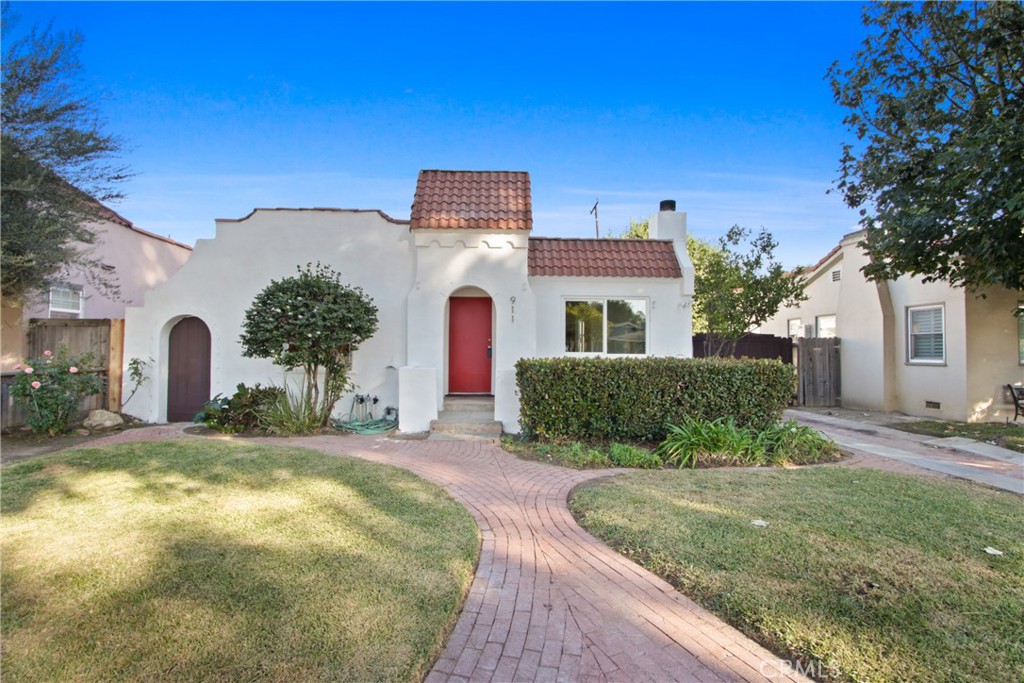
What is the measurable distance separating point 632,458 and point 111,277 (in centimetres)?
1280

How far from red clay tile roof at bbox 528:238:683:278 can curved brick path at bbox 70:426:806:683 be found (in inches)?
273

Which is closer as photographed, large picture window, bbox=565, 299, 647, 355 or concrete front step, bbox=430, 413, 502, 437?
concrete front step, bbox=430, 413, 502, 437

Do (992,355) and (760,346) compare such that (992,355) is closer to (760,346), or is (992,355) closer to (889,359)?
(889,359)

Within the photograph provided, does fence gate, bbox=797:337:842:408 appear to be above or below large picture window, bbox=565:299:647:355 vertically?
below

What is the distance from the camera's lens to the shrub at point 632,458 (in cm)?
734

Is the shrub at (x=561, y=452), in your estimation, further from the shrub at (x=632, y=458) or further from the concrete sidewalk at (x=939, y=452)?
the concrete sidewalk at (x=939, y=452)

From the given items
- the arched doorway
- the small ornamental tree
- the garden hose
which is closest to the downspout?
the garden hose

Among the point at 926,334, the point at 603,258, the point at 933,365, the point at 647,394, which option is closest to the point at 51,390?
the point at 647,394

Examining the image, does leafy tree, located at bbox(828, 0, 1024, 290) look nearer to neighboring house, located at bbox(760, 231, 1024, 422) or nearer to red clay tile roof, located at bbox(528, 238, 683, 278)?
neighboring house, located at bbox(760, 231, 1024, 422)

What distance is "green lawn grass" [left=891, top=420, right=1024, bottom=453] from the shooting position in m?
9.12

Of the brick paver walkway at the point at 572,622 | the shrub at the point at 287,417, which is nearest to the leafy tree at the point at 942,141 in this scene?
the brick paver walkway at the point at 572,622

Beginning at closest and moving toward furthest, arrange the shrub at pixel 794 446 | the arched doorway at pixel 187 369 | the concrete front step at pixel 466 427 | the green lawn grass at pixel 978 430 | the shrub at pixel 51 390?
1. the shrub at pixel 794 446
2. the shrub at pixel 51 390
3. the green lawn grass at pixel 978 430
4. the concrete front step at pixel 466 427
5. the arched doorway at pixel 187 369

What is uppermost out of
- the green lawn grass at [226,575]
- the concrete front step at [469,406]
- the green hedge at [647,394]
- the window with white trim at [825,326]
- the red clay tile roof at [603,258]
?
the red clay tile roof at [603,258]

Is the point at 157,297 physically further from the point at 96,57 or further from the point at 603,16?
the point at 603,16
